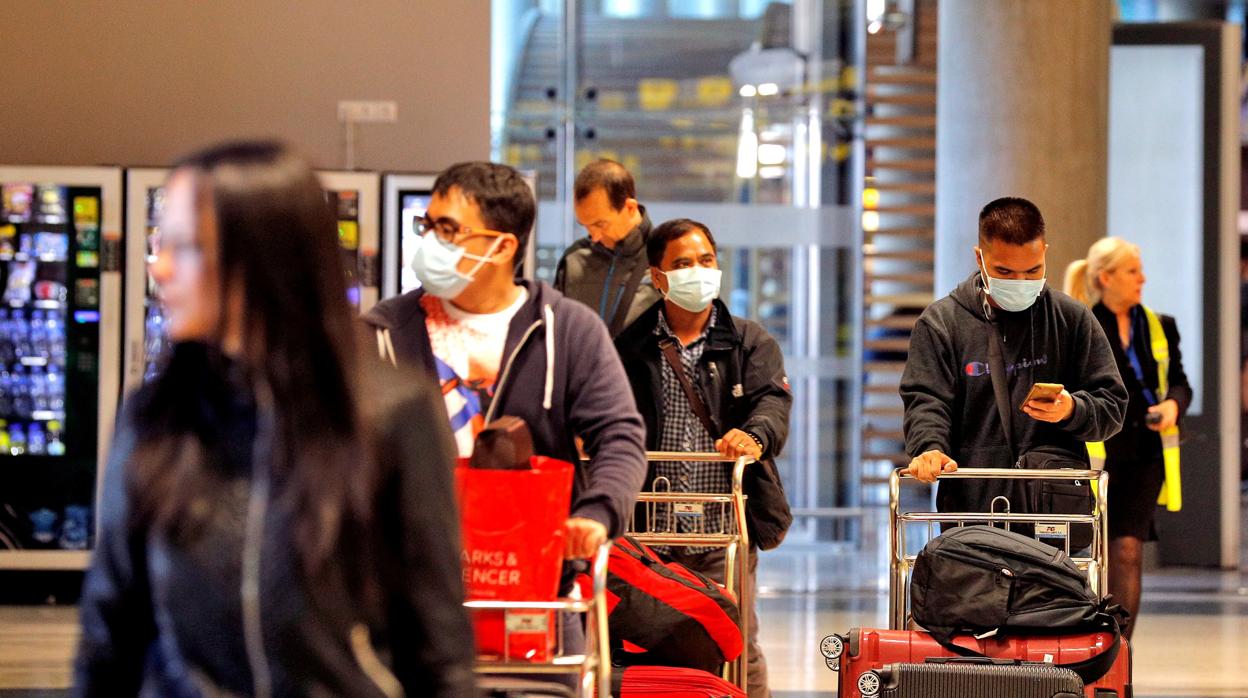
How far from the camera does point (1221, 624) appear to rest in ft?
25.1

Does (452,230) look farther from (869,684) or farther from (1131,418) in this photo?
(1131,418)

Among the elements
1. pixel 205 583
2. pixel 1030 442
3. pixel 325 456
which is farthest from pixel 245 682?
pixel 1030 442

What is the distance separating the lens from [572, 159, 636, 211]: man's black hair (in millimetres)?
4938

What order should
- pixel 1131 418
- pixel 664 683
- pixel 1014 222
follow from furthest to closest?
pixel 1131 418 → pixel 1014 222 → pixel 664 683

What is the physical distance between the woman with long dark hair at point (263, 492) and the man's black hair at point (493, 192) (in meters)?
1.27

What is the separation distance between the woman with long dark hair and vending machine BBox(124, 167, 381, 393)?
250 inches

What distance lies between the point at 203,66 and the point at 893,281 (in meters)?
6.32

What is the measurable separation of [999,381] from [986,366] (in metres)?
0.06

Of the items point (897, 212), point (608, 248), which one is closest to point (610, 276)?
point (608, 248)

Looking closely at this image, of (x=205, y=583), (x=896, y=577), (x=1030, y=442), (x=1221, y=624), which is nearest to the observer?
(x=205, y=583)

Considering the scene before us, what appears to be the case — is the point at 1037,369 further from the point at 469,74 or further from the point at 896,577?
the point at 469,74

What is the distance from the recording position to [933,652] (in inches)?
151

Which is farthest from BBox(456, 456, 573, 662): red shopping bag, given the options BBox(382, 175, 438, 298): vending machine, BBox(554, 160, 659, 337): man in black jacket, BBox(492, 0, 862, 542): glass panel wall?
BBox(492, 0, 862, 542): glass panel wall

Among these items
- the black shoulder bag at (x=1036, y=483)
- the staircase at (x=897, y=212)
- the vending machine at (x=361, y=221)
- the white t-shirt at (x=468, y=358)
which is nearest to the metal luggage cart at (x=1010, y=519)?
the black shoulder bag at (x=1036, y=483)
